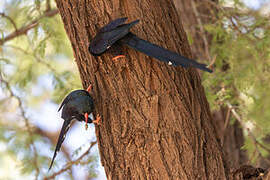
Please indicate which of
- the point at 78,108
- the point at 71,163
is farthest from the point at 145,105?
the point at 71,163

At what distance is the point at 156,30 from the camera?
2.08 metres

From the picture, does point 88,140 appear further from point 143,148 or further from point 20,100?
point 143,148

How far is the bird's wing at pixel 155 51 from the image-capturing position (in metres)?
1.88

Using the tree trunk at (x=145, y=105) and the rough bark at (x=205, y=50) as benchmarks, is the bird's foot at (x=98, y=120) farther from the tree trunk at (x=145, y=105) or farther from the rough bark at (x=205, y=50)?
the rough bark at (x=205, y=50)

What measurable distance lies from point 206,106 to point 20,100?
2105 mm

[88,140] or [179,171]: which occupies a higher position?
[88,140]

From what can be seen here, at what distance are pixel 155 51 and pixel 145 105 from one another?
0.30m

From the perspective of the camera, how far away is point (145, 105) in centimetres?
193

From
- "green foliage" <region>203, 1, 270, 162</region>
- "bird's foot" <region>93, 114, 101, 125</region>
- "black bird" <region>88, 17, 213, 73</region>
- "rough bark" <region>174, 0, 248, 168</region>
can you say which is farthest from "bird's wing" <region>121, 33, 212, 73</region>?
"rough bark" <region>174, 0, 248, 168</region>

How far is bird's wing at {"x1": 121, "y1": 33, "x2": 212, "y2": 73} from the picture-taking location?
188 cm

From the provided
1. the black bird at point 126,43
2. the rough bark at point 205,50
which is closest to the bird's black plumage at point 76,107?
the black bird at point 126,43

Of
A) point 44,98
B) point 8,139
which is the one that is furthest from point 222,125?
point 44,98

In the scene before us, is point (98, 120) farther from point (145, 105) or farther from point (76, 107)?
point (145, 105)

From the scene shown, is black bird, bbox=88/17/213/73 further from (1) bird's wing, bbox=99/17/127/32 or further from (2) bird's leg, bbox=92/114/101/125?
(2) bird's leg, bbox=92/114/101/125
